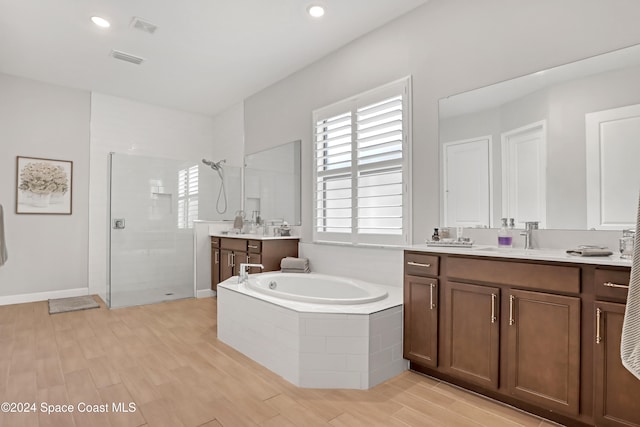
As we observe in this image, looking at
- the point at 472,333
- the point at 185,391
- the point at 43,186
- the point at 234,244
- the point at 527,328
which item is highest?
the point at 43,186

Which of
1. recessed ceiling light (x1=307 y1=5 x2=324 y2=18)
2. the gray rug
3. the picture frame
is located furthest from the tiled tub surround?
the picture frame

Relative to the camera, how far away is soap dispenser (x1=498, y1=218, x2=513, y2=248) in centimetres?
233

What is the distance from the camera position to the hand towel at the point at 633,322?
2.28 feet

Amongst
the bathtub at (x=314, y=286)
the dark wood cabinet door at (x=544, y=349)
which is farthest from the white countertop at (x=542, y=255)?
the bathtub at (x=314, y=286)

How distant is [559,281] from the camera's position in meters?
1.78

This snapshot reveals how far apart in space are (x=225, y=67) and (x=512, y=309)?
3.85 m

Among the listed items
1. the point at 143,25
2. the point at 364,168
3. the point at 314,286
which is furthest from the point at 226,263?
the point at 143,25

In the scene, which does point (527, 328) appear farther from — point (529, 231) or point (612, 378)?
point (529, 231)

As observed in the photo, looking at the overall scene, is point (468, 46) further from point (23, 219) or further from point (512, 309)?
point (23, 219)

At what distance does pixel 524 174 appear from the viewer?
2307 millimetres

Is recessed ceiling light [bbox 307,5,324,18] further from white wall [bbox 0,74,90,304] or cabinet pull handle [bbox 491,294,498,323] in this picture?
white wall [bbox 0,74,90,304]

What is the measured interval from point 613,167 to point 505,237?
2.30 ft

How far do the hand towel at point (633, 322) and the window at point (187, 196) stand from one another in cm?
463

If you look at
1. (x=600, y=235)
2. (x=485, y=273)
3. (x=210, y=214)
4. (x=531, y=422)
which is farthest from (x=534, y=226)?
(x=210, y=214)
